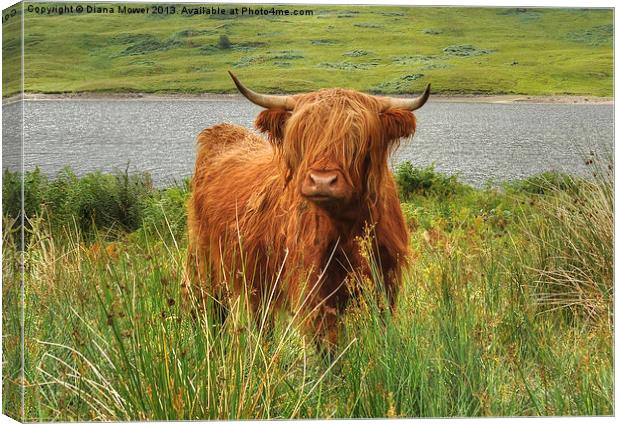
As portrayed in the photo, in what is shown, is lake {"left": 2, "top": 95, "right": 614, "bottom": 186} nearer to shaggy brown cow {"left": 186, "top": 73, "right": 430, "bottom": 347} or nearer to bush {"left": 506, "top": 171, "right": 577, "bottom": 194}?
bush {"left": 506, "top": 171, "right": 577, "bottom": 194}

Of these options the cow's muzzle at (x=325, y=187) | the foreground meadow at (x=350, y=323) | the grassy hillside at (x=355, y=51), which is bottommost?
the foreground meadow at (x=350, y=323)

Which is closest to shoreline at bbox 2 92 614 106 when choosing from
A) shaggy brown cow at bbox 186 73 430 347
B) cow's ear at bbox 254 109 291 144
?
cow's ear at bbox 254 109 291 144

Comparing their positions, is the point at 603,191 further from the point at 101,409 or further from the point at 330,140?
the point at 101,409

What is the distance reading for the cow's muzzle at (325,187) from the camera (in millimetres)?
6891

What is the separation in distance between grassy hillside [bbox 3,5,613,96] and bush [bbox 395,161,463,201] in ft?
1.64

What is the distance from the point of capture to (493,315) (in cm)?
691

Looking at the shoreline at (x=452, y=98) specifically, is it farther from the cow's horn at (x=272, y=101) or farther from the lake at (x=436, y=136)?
the cow's horn at (x=272, y=101)

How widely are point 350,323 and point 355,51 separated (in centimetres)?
169

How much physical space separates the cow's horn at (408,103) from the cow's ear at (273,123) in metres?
0.59

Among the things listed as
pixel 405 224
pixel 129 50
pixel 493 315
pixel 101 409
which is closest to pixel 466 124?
pixel 405 224

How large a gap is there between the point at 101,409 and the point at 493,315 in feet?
7.02

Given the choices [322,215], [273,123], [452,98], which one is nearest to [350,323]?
[322,215]

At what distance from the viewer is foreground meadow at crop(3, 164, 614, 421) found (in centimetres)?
632

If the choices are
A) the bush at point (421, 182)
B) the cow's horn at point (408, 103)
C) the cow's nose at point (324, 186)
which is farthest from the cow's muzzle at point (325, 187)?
the bush at point (421, 182)
